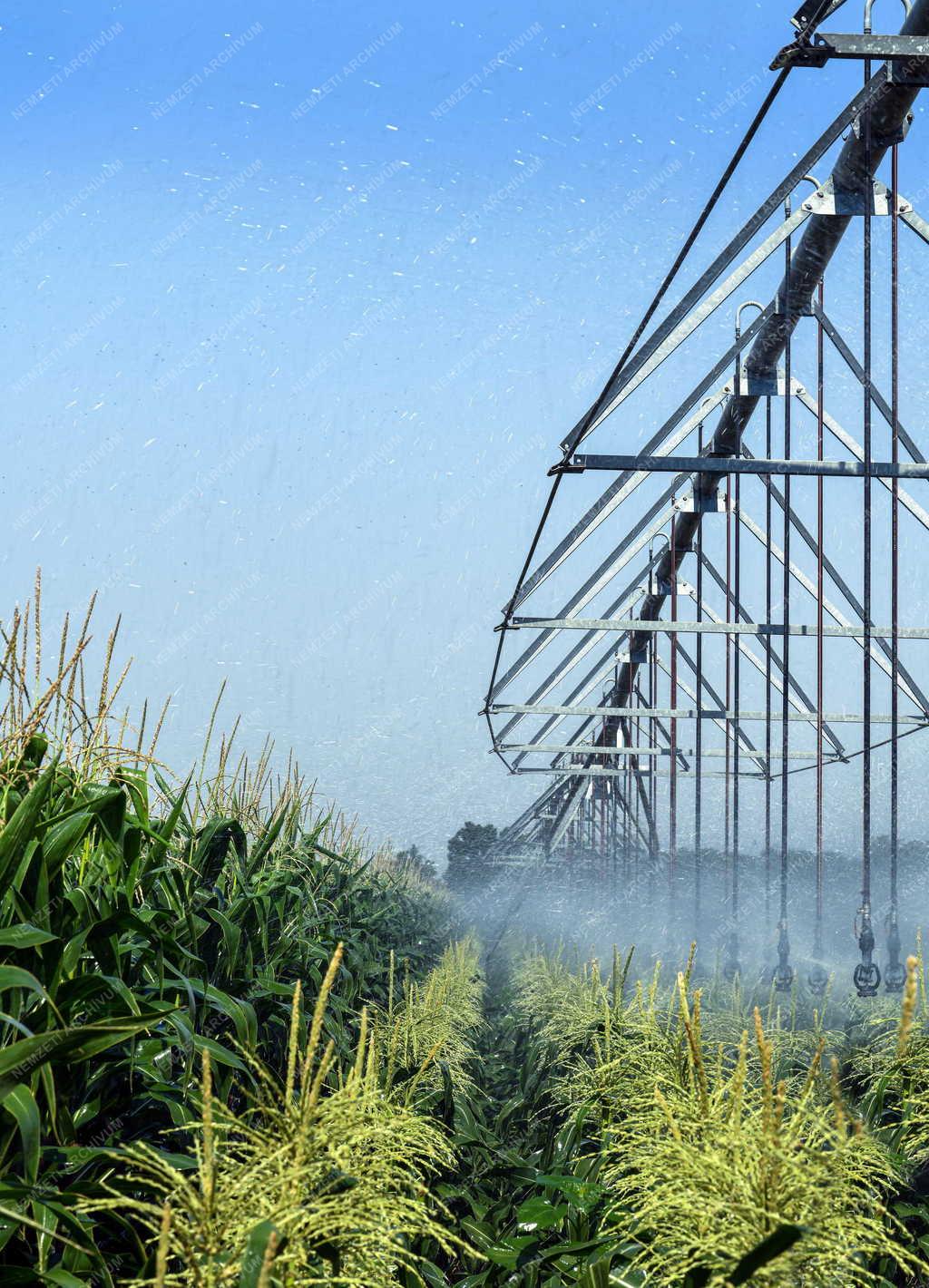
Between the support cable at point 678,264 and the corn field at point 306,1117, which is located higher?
the support cable at point 678,264

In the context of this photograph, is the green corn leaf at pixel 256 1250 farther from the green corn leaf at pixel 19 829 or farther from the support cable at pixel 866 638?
the support cable at pixel 866 638

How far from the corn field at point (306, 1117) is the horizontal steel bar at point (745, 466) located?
361 cm

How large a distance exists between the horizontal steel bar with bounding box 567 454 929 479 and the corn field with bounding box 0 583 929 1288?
3.61 meters

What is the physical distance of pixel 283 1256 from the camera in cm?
240

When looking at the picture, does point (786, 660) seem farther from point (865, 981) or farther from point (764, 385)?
point (865, 981)

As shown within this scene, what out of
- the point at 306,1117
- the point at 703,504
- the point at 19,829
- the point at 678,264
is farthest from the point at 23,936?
→ the point at 703,504

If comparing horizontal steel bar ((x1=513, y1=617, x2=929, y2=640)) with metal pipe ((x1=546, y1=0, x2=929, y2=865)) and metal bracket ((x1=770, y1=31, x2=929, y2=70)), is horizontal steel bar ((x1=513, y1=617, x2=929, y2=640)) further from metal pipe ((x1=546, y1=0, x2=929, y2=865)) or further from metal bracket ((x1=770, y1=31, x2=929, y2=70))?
metal bracket ((x1=770, y1=31, x2=929, y2=70))

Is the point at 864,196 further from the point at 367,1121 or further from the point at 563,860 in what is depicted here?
the point at 563,860

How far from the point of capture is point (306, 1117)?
102 inches

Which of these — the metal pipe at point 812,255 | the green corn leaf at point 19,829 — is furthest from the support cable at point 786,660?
the green corn leaf at point 19,829

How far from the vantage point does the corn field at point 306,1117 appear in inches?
105

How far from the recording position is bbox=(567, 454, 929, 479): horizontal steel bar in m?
9.32

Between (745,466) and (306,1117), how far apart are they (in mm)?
8332

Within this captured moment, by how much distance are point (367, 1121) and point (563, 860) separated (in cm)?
3503
